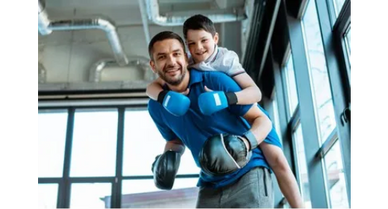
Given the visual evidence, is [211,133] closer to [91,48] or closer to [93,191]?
[93,191]

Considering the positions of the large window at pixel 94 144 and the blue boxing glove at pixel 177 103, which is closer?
the blue boxing glove at pixel 177 103

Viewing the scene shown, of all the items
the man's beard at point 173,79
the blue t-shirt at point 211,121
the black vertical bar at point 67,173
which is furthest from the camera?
the black vertical bar at point 67,173

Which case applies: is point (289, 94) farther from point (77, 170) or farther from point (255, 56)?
point (77, 170)

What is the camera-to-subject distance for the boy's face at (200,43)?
1354 mm

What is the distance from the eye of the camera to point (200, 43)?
54.4 inches

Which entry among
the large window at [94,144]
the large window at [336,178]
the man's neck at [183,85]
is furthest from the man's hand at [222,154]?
the large window at [94,144]

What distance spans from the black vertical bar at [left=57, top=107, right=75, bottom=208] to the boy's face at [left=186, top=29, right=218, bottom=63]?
16.5ft

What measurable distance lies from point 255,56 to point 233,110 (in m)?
3.43

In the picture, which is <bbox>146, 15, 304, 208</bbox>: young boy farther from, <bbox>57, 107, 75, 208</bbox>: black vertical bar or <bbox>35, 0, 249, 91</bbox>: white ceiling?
<bbox>57, 107, 75, 208</bbox>: black vertical bar

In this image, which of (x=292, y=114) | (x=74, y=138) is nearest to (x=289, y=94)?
(x=292, y=114)

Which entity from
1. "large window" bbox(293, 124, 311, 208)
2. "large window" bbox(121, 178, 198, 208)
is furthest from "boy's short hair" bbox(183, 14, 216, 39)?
"large window" bbox(121, 178, 198, 208)

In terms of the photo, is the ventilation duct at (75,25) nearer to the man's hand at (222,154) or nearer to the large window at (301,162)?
the large window at (301,162)
